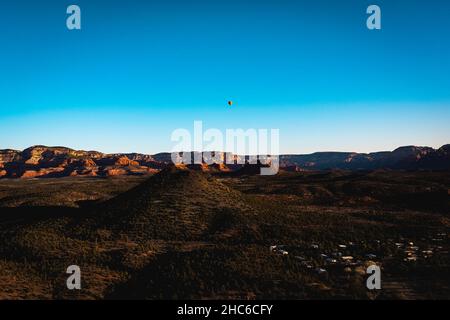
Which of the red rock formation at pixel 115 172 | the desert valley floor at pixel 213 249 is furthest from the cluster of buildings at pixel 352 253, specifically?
the red rock formation at pixel 115 172

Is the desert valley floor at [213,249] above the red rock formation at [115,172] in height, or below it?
above

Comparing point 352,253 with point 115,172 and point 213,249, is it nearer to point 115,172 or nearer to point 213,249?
point 213,249

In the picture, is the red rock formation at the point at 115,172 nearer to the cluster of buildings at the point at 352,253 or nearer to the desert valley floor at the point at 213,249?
the desert valley floor at the point at 213,249

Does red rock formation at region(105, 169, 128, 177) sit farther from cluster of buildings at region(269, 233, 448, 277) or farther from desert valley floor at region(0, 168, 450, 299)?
cluster of buildings at region(269, 233, 448, 277)

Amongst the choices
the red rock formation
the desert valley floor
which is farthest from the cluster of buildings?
the red rock formation

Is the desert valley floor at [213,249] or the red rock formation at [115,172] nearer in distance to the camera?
the desert valley floor at [213,249]

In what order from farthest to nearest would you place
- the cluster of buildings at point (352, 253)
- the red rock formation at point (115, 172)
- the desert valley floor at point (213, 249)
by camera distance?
the red rock formation at point (115, 172), the cluster of buildings at point (352, 253), the desert valley floor at point (213, 249)

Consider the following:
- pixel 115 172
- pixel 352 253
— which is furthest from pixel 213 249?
pixel 115 172

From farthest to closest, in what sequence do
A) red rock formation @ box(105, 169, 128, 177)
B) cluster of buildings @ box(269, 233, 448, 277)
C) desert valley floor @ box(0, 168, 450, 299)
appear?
red rock formation @ box(105, 169, 128, 177) → cluster of buildings @ box(269, 233, 448, 277) → desert valley floor @ box(0, 168, 450, 299)
